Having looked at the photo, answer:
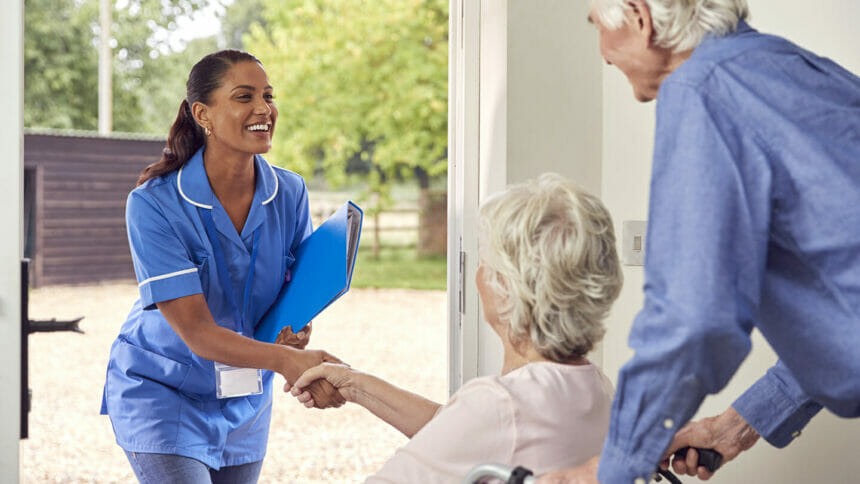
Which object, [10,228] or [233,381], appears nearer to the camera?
[10,228]

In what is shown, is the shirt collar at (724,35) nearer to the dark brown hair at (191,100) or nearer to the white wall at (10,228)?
the dark brown hair at (191,100)

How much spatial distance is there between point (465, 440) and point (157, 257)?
34.9 inches

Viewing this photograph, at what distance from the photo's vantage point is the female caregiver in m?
1.77

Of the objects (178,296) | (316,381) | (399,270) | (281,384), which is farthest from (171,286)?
(399,270)

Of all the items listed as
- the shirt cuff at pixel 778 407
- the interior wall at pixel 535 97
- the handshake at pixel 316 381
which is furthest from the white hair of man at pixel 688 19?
the interior wall at pixel 535 97

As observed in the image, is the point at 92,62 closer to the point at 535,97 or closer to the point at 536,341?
the point at 535,97

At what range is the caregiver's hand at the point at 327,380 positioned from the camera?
5.32 ft

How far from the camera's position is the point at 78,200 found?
36.2ft

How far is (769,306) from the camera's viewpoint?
3.65 feet

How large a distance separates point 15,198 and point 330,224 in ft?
2.12

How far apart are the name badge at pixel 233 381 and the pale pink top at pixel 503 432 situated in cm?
70

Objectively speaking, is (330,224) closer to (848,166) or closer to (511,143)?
(511,143)

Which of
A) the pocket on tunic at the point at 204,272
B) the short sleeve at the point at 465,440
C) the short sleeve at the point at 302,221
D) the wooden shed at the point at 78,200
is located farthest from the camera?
the wooden shed at the point at 78,200

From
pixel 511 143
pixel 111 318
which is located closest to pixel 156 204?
pixel 511 143
